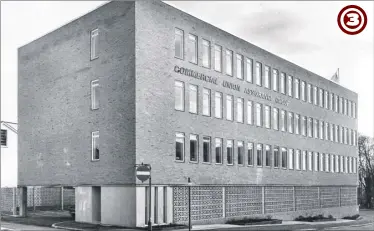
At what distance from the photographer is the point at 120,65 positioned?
96.6 feet

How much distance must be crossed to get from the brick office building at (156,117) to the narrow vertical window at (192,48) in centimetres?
8

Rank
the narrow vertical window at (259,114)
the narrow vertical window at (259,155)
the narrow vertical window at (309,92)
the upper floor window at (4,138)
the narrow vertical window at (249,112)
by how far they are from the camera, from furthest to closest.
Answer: the narrow vertical window at (309,92), the narrow vertical window at (259,114), the narrow vertical window at (259,155), the narrow vertical window at (249,112), the upper floor window at (4,138)

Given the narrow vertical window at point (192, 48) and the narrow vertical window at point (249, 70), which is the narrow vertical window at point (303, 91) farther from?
the narrow vertical window at point (192, 48)

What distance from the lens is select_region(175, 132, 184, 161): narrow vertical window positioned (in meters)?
31.4

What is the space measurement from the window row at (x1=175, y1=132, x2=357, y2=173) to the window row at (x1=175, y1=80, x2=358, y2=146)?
179cm

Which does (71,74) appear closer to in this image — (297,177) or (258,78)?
(258,78)

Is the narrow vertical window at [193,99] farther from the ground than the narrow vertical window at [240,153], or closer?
farther from the ground

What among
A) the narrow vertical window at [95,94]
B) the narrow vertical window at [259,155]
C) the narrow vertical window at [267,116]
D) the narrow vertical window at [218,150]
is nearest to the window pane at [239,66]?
the narrow vertical window at [267,116]

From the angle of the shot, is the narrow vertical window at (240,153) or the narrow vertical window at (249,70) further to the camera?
the narrow vertical window at (249,70)

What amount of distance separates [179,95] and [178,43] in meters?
3.40

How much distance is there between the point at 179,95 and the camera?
32188 millimetres

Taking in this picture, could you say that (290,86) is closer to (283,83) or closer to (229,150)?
(283,83)

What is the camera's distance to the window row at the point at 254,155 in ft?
108

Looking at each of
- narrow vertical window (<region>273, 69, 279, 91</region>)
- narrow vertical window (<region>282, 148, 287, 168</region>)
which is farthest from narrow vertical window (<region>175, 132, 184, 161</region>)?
narrow vertical window (<region>282, 148, 287, 168</region>)
